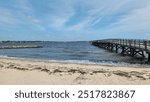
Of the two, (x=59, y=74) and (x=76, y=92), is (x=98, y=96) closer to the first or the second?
(x=76, y=92)

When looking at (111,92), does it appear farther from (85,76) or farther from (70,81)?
(85,76)

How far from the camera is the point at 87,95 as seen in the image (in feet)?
22.0

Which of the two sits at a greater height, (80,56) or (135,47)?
(135,47)

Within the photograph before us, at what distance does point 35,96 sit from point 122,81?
457cm

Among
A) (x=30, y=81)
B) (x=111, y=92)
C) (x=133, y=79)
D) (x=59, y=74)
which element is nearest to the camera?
(x=111, y=92)

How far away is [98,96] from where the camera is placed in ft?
21.5

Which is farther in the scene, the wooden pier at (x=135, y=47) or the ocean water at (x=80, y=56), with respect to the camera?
the wooden pier at (x=135, y=47)

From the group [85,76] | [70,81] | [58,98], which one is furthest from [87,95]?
[85,76]

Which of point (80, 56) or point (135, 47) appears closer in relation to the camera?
point (135, 47)

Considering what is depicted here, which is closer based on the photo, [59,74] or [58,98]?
[58,98]

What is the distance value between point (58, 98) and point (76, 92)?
0.79 m

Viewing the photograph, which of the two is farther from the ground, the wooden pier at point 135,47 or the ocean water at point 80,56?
the wooden pier at point 135,47

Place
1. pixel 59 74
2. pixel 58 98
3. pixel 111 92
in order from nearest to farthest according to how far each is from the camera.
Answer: pixel 58 98, pixel 111 92, pixel 59 74

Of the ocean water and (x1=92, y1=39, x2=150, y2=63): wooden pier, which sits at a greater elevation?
(x1=92, y1=39, x2=150, y2=63): wooden pier
